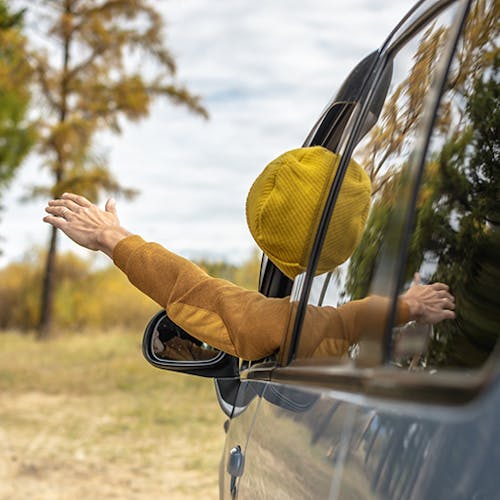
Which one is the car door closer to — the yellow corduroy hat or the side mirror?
the yellow corduroy hat

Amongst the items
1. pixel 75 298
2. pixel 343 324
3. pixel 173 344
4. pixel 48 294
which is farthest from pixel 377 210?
pixel 75 298

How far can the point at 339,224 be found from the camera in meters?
1.90

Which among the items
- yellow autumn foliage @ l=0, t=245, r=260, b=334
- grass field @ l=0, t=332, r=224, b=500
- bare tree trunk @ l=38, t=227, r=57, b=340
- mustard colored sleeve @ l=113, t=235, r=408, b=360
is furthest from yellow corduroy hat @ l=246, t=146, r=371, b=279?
yellow autumn foliage @ l=0, t=245, r=260, b=334

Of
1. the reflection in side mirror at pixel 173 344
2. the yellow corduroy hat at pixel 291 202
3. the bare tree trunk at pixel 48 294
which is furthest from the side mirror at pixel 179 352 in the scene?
the bare tree trunk at pixel 48 294

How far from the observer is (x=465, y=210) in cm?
138

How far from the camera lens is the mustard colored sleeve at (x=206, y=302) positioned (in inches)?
82.7

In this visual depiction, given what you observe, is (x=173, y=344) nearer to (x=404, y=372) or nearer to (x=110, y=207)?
(x=110, y=207)

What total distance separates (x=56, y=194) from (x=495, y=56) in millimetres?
20625

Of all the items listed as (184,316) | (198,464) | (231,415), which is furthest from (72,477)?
(184,316)

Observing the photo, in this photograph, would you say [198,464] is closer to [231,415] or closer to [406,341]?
[231,415]

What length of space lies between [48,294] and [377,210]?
2220cm

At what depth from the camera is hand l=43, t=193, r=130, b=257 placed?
231cm

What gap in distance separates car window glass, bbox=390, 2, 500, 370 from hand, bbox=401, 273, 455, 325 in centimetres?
1

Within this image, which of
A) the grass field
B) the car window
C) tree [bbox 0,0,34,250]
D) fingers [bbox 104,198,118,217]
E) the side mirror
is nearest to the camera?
the car window
